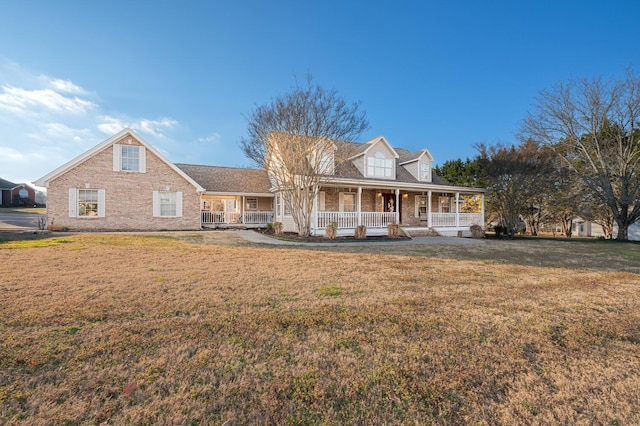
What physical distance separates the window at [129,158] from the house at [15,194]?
41624 millimetres

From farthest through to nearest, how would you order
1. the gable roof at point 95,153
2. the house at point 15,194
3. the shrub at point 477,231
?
the house at point 15,194 < the shrub at point 477,231 < the gable roof at point 95,153

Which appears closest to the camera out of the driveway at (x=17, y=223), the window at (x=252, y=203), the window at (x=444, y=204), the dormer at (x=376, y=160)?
the driveway at (x=17, y=223)

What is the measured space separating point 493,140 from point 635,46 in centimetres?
997

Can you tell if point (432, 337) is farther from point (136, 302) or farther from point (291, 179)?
point (291, 179)

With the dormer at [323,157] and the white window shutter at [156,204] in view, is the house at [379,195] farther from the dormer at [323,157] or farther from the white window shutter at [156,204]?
the white window shutter at [156,204]

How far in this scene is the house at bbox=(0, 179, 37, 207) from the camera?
138 ft

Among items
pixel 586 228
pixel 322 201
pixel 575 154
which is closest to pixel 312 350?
pixel 322 201

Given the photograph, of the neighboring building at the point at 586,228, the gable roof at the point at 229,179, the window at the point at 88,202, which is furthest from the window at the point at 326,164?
the neighboring building at the point at 586,228

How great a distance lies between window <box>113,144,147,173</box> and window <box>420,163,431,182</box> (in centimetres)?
1851

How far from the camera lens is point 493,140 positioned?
68.6 feet

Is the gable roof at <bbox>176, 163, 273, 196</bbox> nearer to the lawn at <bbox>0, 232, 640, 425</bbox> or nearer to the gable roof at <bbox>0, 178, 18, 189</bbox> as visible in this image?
the lawn at <bbox>0, 232, 640, 425</bbox>

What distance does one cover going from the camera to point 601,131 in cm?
2020

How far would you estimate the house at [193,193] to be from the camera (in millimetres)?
15898

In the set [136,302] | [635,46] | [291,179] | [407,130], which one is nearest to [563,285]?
[136,302]
